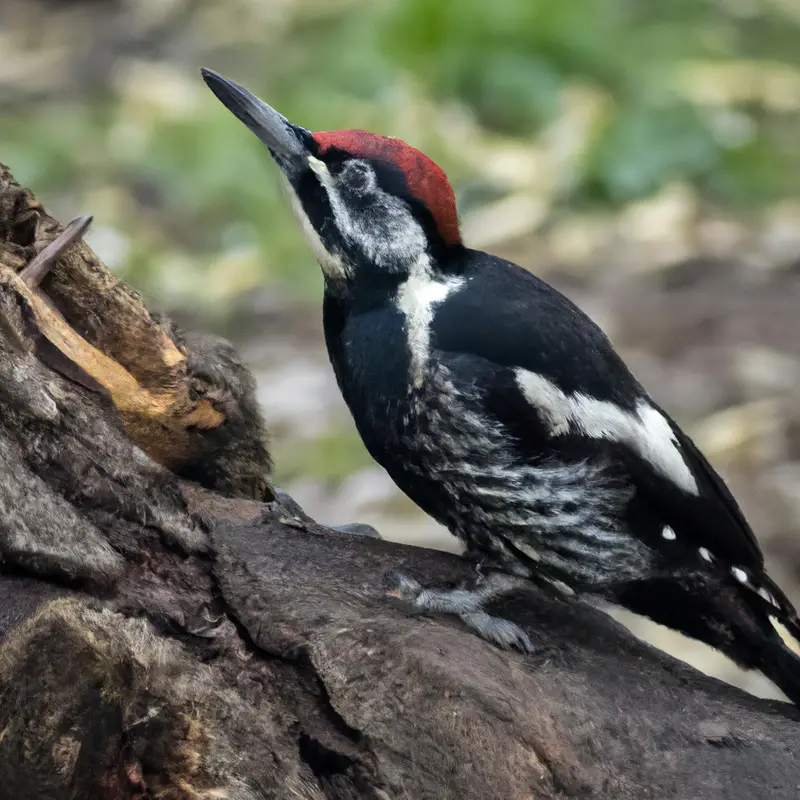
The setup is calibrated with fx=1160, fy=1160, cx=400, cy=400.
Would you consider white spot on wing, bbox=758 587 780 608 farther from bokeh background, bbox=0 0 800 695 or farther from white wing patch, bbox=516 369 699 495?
bokeh background, bbox=0 0 800 695

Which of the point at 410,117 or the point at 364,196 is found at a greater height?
the point at 410,117

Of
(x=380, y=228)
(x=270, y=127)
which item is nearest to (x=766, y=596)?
(x=380, y=228)

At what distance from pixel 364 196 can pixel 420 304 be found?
22cm

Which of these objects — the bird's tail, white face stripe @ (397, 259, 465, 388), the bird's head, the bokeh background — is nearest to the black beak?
the bird's head

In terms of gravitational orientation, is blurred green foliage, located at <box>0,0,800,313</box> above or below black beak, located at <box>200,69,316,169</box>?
above

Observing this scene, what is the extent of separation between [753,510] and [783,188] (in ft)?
8.25

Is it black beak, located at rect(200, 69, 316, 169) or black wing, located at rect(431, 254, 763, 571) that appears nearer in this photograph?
black wing, located at rect(431, 254, 763, 571)

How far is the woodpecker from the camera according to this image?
185 centimetres

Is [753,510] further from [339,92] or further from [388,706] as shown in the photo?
[339,92]

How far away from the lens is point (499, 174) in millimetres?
5426

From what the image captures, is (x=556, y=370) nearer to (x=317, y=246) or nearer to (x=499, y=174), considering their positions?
(x=317, y=246)

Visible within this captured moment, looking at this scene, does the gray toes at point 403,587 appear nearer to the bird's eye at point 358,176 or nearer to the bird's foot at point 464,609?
the bird's foot at point 464,609

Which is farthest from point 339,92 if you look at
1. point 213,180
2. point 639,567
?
point 639,567

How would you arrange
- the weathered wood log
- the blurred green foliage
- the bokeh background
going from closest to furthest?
1. the weathered wood log
2. the bokeh background
3. the blurred green foliage
